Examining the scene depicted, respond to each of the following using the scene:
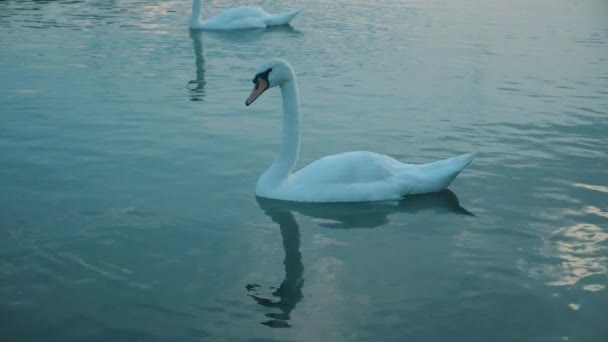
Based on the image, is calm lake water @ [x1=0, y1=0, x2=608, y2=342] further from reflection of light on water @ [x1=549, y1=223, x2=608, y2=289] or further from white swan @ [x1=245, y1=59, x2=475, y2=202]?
white swan @ [x1=245, y1=59, x2=475, y2=202]

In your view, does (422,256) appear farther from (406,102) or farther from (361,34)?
(361,34)

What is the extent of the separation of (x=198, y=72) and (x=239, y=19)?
674cm

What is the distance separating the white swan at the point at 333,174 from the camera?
32.4 feet

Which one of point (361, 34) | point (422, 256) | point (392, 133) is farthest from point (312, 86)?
point (422, 256)

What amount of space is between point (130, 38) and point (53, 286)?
1489 centimetres

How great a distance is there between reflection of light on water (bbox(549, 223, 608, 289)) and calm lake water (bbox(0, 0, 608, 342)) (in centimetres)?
3

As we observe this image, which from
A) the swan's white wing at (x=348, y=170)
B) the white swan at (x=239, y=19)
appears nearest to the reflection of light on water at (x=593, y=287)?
the swan's white wing at (x=348, y=170)

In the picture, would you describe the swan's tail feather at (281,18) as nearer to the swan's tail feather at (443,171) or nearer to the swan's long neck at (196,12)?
the swan's long neck at (196,12)

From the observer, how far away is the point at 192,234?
8.95 m

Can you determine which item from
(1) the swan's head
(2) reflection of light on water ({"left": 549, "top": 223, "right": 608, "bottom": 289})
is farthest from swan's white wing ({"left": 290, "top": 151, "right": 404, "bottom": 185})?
(2) reflection of light on water ({"left": 549, "top": 223, "right": 608, "bottom": 289})

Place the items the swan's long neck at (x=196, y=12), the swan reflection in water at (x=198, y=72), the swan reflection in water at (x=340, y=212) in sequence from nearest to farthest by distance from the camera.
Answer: the swan reflection in water at (x=340, y=212) → the swan reflection in water at (x=198, y=72) → the swan's long neck at (x=196, y=12)

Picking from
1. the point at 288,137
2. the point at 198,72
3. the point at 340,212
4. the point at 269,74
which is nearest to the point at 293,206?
the point at 340,212

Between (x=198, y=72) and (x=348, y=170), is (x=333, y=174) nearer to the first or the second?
(x=348, y=170)

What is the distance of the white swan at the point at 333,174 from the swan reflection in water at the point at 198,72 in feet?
18.0
